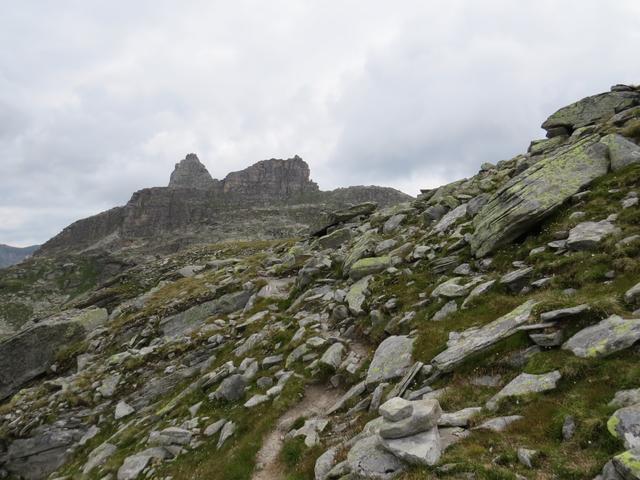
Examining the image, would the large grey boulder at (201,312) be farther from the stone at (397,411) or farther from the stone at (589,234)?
the stone at (589,234)

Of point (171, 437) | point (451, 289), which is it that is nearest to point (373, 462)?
point (451, 289)

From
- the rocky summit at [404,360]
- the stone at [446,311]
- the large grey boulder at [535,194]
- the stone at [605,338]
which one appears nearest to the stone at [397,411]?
the rocky summit at [404,360]

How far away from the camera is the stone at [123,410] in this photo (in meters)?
21.8

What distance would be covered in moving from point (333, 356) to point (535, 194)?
13.9 metres

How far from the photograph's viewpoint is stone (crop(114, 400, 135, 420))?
21797 mm

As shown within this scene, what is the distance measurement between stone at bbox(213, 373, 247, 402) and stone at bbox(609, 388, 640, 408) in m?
15.0

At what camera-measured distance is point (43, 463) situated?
2133cm

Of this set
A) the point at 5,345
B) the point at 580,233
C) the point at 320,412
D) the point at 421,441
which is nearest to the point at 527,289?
the point at 580,233

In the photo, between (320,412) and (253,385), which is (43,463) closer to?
(253,385)

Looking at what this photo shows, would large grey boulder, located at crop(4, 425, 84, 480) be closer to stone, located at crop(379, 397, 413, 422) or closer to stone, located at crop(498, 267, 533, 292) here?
stone, located at crop(379, 397, 413, 422)

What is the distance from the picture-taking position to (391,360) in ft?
46.5

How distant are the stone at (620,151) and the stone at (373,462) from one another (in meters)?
20.6

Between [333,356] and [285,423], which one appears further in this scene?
[333,356]

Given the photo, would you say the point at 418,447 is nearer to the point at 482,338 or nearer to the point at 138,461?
the point at 482,338
